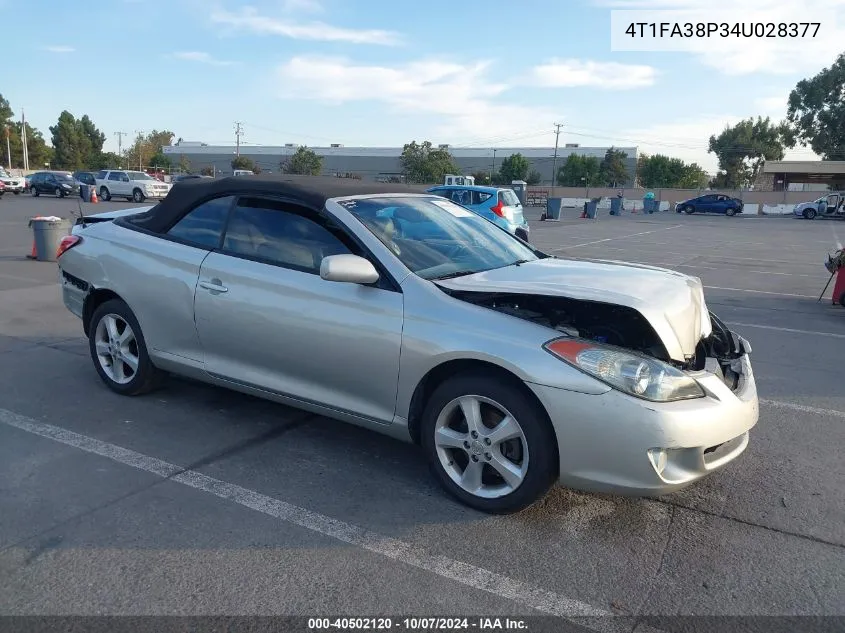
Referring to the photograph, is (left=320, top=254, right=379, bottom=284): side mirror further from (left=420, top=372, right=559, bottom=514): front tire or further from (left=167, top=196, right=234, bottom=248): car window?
(left=167, top=196, right=234, bottom=248): car window

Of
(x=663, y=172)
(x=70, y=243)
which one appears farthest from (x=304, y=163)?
(x=70, y=243)

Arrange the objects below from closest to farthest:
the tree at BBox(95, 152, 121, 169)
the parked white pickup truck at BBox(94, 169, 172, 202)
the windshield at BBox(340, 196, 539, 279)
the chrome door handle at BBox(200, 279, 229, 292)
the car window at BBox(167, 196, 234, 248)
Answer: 1. the windshield at BBox(340, 196, 539, 279)
2. the chrome door handle at BBox(200, 279, 229, 292)
3. the car window at BBox(167, 196, 234, 248)
4. the parked white pickup truck at BBox(94, 169, 172, 202)
5. the tree at BBox(95, 152, 121, 169)

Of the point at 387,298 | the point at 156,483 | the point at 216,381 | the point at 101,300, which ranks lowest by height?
the point at 156,483

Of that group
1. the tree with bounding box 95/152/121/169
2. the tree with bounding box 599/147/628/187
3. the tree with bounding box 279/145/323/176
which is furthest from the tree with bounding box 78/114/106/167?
the tree with bounding box 599/147/628/187

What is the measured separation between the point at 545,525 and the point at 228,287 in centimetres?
236

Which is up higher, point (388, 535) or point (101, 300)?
point (101, 300)

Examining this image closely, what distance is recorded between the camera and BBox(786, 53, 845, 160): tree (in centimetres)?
6775

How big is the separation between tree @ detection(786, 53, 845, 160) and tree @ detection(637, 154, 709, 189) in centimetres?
2775

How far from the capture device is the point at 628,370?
318 cm

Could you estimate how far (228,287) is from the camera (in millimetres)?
4309

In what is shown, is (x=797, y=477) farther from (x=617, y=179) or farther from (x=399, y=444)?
(x=617, y=179)

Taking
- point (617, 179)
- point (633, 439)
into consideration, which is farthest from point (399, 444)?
point (617, 179)

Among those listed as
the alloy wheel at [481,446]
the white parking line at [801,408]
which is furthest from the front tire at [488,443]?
the white parking line at [801,408]

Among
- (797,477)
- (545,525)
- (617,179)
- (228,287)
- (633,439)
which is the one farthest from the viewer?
(617,179)
